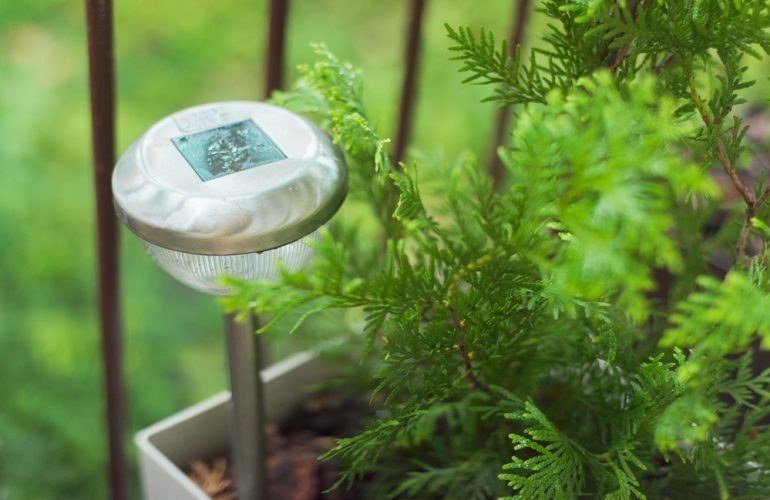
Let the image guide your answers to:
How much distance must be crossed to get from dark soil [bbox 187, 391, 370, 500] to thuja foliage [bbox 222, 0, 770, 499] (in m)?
0.13

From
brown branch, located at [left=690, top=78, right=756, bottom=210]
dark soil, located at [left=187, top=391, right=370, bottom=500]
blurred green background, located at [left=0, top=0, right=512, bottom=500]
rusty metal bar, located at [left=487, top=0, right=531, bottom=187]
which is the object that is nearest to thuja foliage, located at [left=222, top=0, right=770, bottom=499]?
brown branch, located at [left=690, top=78, right=756, bottom=210]

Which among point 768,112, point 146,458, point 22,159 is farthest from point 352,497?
point 22,159

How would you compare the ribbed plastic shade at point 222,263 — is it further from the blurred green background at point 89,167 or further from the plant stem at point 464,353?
the blurred green background at point 89,167

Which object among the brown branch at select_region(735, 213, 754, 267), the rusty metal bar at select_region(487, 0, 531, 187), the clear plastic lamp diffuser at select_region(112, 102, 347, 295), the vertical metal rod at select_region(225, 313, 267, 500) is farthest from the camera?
the rusty metal bar at select_region(487, 0, 531, 187)

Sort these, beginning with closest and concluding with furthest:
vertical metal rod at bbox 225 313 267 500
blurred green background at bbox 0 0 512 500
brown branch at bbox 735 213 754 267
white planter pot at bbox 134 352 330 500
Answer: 1. brown branch at bbox 735 213 754 267
2. vertical metal rod at bbox 225 313 267 500
3. white planter pot at bbox 134 352 330 500
4. blurred green background at bbox 0 0 512 500

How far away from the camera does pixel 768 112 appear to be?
1362 millimetres

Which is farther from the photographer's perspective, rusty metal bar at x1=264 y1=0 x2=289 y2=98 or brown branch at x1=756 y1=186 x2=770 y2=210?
rusty metal bar at x1=264 y1=0 x2=289 y2=98

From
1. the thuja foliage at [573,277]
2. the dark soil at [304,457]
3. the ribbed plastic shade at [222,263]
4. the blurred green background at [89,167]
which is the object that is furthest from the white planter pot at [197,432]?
the blurred green background at [89,167]

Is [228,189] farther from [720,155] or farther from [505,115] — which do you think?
[505,115]

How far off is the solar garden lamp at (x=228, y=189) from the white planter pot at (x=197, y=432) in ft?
1.16

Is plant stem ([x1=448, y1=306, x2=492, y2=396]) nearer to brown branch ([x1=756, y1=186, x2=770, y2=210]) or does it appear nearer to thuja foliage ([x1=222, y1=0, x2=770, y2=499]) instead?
thuja foliage ([x1=222, y1=0, x2=770, y2=499])

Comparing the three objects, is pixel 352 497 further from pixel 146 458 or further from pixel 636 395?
pixel 636 395

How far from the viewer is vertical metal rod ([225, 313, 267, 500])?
89 centimetres

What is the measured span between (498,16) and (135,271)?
3.98 ft
